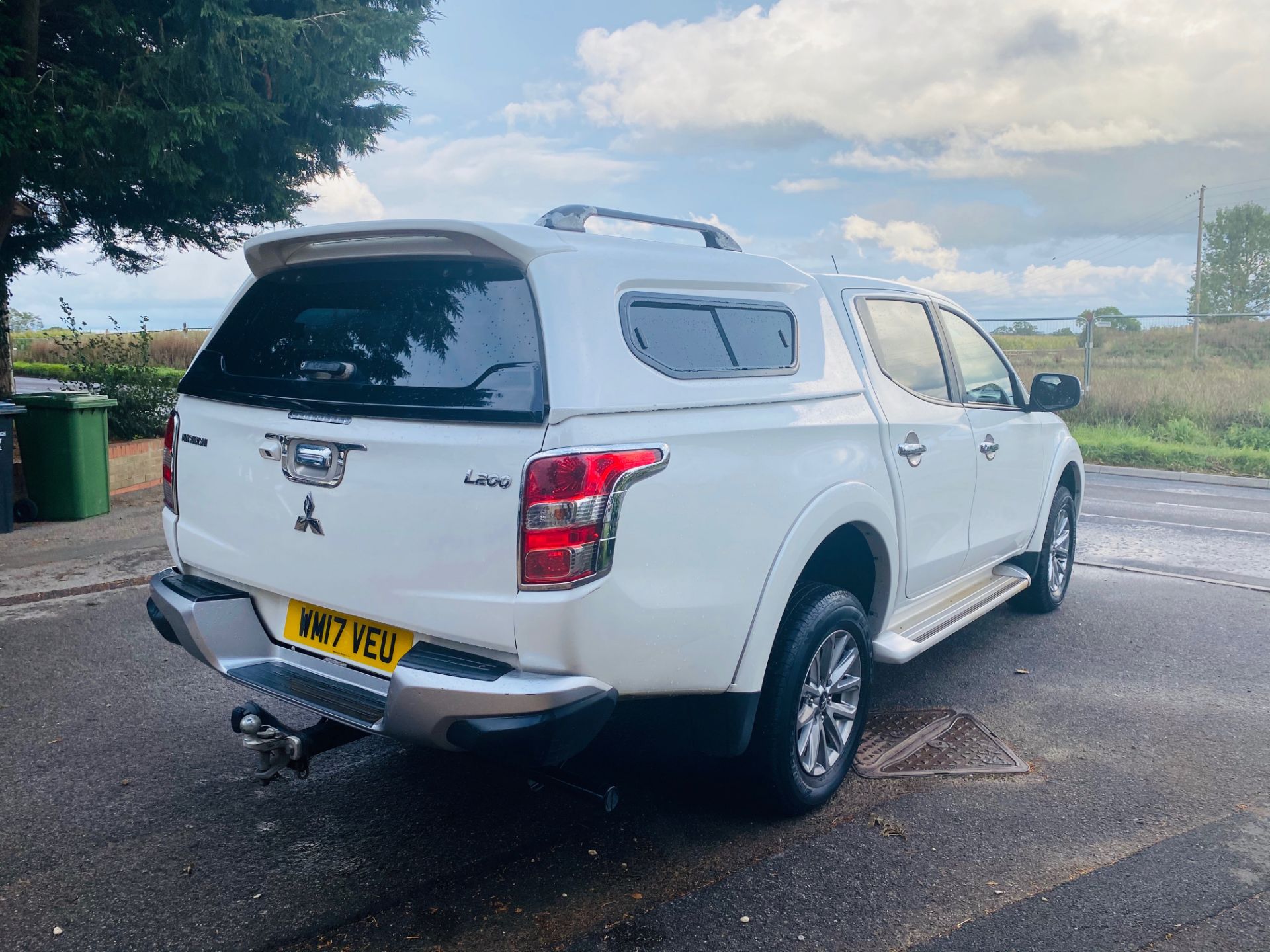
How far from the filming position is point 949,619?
4.59 m

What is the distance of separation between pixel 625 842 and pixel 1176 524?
343 inches

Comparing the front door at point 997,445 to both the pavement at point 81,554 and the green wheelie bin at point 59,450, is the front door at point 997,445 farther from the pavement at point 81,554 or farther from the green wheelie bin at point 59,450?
the green wheelie bin at point 59,450

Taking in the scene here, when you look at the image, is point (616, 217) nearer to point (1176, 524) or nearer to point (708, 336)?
point (708, 336)

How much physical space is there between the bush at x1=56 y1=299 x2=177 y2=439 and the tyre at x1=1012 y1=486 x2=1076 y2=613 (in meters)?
8.35

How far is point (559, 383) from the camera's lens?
2.66 metres

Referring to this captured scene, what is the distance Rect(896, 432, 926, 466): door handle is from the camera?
4.05 metres

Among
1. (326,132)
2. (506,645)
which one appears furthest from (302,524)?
(326,132)

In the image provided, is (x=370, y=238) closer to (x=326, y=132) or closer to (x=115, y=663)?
(x=115, y=663)

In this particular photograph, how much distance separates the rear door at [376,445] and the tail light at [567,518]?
5cm

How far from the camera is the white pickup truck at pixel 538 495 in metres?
2.67

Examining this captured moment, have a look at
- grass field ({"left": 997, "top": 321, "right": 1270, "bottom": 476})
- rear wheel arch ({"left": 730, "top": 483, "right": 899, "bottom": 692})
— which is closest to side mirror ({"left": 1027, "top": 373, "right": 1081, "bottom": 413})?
rear wheel arch ({"left": 730, "top": 483, "right": 899, "bottom": 692})

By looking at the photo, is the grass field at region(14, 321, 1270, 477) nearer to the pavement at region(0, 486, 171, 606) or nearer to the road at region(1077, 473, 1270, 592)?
the road at region(1077, 473, 1270, 592)

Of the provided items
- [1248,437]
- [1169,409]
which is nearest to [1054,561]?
[1248,437]

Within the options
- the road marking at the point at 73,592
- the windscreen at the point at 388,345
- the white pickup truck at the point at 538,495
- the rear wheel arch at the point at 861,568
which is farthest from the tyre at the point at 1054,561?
the road marking at the point at 73,592
